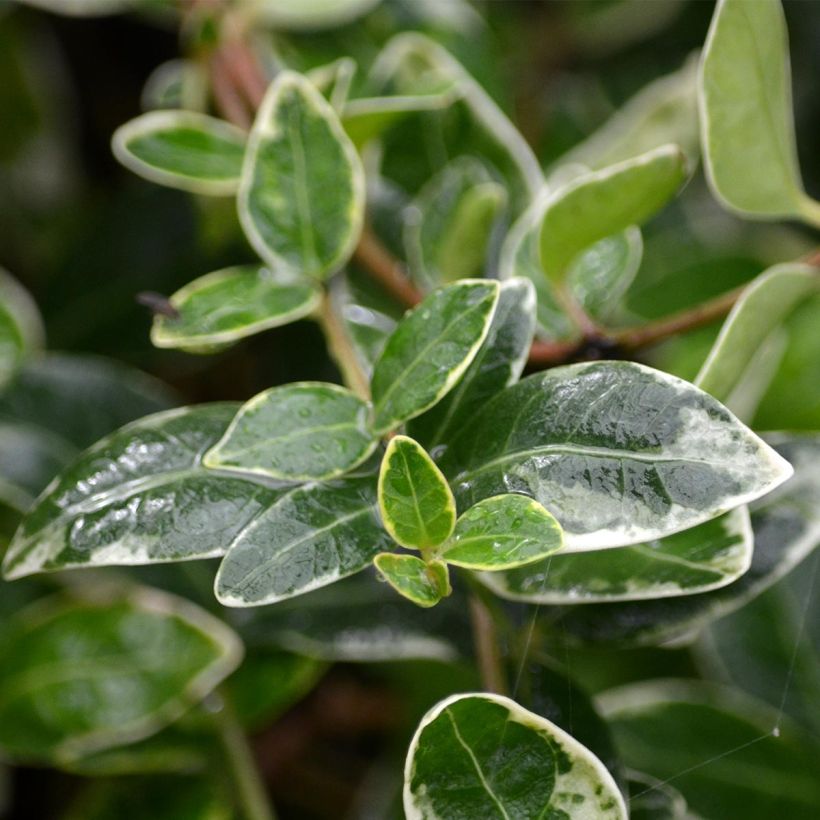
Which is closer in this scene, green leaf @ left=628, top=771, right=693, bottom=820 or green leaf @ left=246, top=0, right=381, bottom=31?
green leaf @ left=628, top=771, right=693, bottom=820

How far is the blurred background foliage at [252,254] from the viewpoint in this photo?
810mm

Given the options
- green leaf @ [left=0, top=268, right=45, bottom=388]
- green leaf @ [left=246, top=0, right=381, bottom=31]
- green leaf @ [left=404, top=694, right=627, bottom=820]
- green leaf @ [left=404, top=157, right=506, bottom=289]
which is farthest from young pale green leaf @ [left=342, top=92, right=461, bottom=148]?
green leaf @ [left=404, top=694, right=627, bottom=820]

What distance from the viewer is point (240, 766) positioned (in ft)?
2.59

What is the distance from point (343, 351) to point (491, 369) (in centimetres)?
13

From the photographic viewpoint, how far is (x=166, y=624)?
0.75 meters

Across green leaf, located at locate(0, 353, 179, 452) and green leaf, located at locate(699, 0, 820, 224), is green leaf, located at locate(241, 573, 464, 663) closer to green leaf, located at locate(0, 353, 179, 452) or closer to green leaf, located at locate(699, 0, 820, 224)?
green leaf, located at locate(0, 353, 179, 452)

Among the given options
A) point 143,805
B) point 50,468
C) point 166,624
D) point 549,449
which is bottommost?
point 143,805

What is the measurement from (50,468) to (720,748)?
1.81ft

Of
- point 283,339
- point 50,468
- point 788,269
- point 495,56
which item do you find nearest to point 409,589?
point 788,269

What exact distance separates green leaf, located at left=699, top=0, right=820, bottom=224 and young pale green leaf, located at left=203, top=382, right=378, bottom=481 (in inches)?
10.3

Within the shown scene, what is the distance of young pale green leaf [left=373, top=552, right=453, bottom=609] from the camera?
45 cm

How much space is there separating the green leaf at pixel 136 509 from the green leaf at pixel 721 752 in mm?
409

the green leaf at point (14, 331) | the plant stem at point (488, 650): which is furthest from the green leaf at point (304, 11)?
the plant stem at point (488, 650)

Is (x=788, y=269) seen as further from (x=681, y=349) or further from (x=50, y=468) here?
(x=50, y=468)
